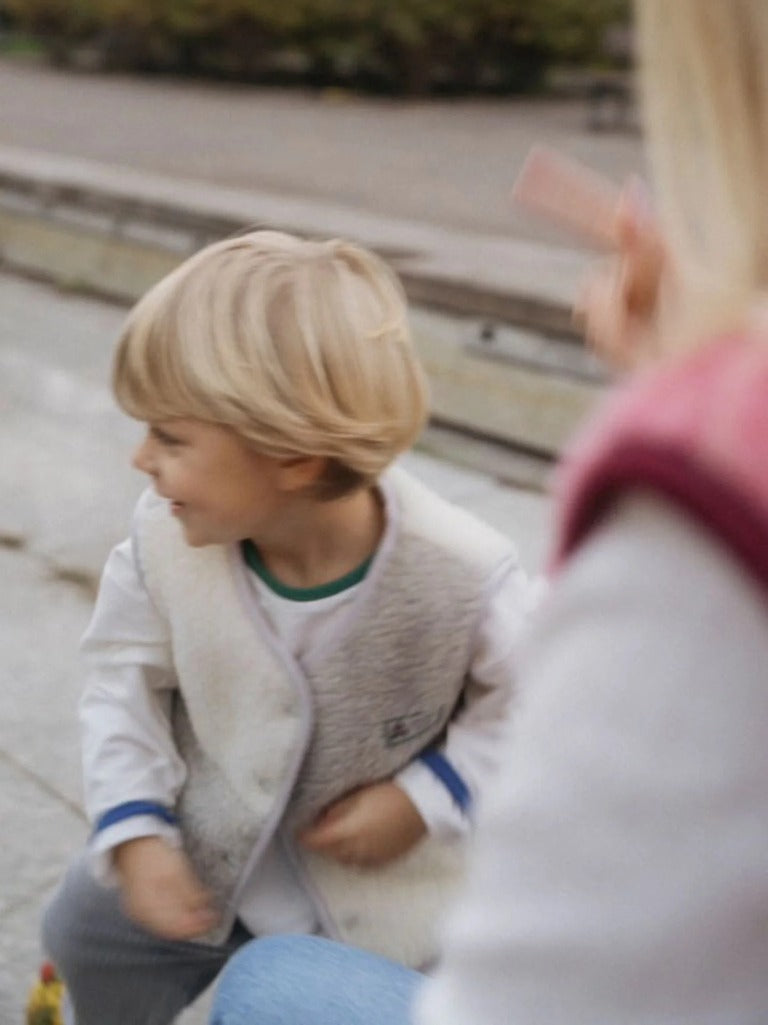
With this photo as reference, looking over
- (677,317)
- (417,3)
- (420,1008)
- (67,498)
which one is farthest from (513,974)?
(417,3)

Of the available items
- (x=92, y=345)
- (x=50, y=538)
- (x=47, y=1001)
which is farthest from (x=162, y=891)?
(x=92, y=345)

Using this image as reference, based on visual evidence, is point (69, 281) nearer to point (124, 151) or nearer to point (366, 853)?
point (124, 151)

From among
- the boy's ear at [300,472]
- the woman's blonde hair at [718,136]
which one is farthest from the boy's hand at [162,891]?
the woman's blonde hair at [718,136]

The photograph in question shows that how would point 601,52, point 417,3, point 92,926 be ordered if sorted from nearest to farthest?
1. point 92,926
2. point 417,3
3. point 601,52

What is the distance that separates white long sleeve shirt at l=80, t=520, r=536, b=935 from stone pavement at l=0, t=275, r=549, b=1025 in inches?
16.2

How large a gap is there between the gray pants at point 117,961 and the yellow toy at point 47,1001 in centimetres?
26

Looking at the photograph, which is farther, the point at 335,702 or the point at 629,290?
the point at 335,702

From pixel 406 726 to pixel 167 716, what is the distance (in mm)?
289

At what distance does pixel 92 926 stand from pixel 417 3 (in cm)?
1670

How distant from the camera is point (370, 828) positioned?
1.61 meters

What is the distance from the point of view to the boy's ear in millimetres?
1632

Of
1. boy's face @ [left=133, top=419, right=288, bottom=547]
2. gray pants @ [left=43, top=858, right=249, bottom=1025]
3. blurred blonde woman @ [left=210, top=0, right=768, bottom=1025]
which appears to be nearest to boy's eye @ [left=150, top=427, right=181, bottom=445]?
boy's face @ [left=133, top=419, right=288, bottom=547]

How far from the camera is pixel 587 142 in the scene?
13.6m

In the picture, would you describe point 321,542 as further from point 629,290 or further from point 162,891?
point 629,290
